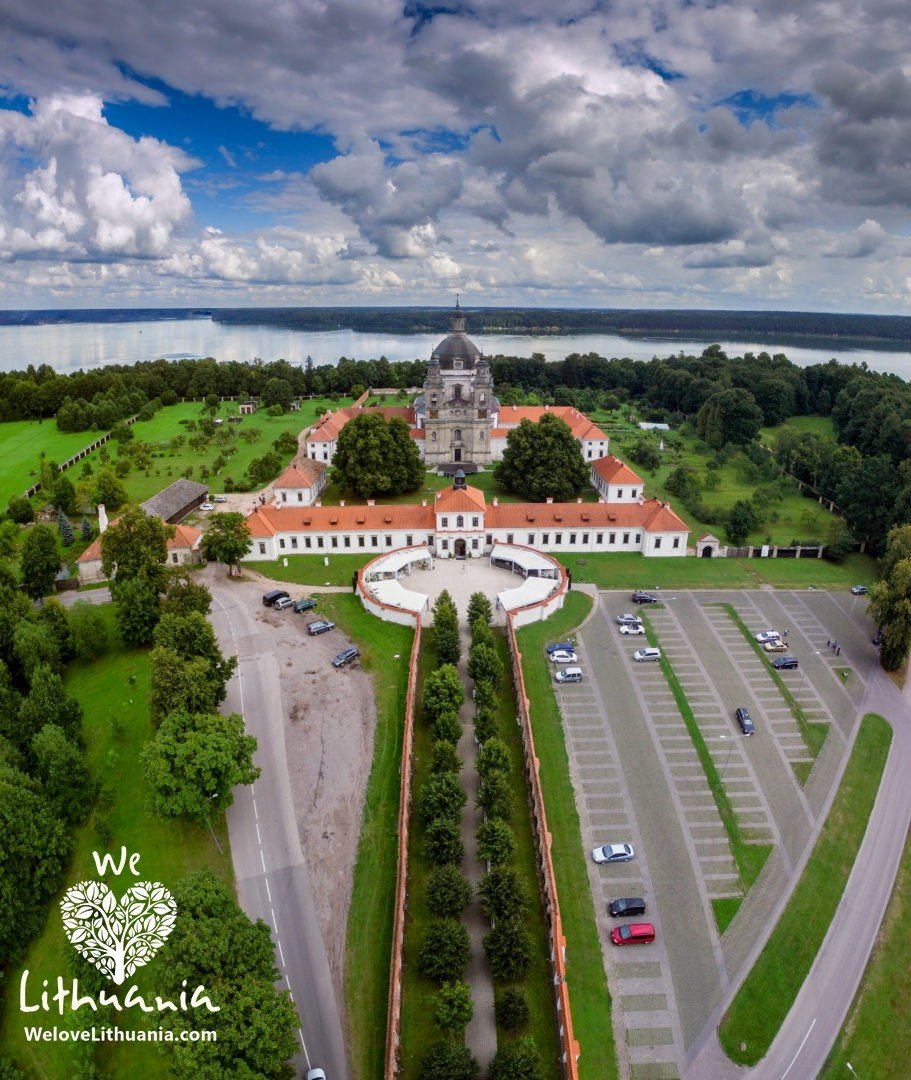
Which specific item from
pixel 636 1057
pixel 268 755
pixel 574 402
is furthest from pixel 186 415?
pixel 636 1057

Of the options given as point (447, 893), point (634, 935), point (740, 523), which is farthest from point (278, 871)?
point (740, 523)

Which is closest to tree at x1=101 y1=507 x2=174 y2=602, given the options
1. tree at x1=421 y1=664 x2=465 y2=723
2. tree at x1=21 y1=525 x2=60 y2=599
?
tree at x1=21 y1=525 x2=60 y2=599

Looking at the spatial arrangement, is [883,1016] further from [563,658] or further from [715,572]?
[715,572]

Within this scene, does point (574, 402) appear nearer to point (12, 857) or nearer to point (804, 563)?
point (804, 563)

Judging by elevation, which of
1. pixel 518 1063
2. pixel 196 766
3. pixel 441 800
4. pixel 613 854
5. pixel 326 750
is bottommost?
pixel 518 1063

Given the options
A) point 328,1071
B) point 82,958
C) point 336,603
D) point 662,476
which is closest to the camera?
point 328,1071
